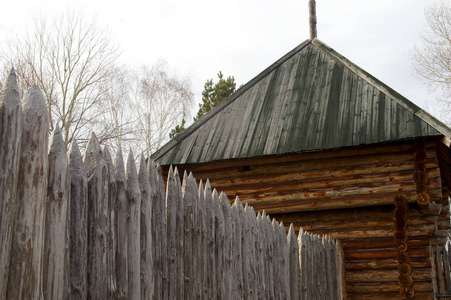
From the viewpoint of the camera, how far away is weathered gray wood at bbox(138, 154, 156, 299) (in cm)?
306

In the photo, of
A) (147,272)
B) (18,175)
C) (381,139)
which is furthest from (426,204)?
(18,175)

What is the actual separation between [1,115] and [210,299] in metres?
2.51

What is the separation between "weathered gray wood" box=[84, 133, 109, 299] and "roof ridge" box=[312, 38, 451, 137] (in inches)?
333

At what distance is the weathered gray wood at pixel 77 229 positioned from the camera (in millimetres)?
2447

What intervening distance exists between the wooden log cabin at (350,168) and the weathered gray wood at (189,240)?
702cm

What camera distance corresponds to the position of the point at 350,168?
10750mm

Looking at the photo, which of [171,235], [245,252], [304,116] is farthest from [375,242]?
[171,235]

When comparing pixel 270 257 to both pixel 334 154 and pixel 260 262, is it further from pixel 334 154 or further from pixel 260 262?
pixel 334 154

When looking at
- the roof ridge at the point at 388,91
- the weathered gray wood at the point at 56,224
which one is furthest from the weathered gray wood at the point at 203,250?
the roof ridge at the point at 388,91

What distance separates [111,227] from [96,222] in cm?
15

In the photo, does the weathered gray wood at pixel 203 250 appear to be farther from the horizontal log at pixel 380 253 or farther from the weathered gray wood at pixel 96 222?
the horizontal log at pixel 380 253

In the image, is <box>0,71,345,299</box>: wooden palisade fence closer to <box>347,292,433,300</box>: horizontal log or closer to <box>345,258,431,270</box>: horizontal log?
<box>345,258,431,270</box>: horizontal log

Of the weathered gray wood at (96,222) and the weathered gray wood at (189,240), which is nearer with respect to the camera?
the weathered gray wood at (96,222)

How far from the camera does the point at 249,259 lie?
5.00m
